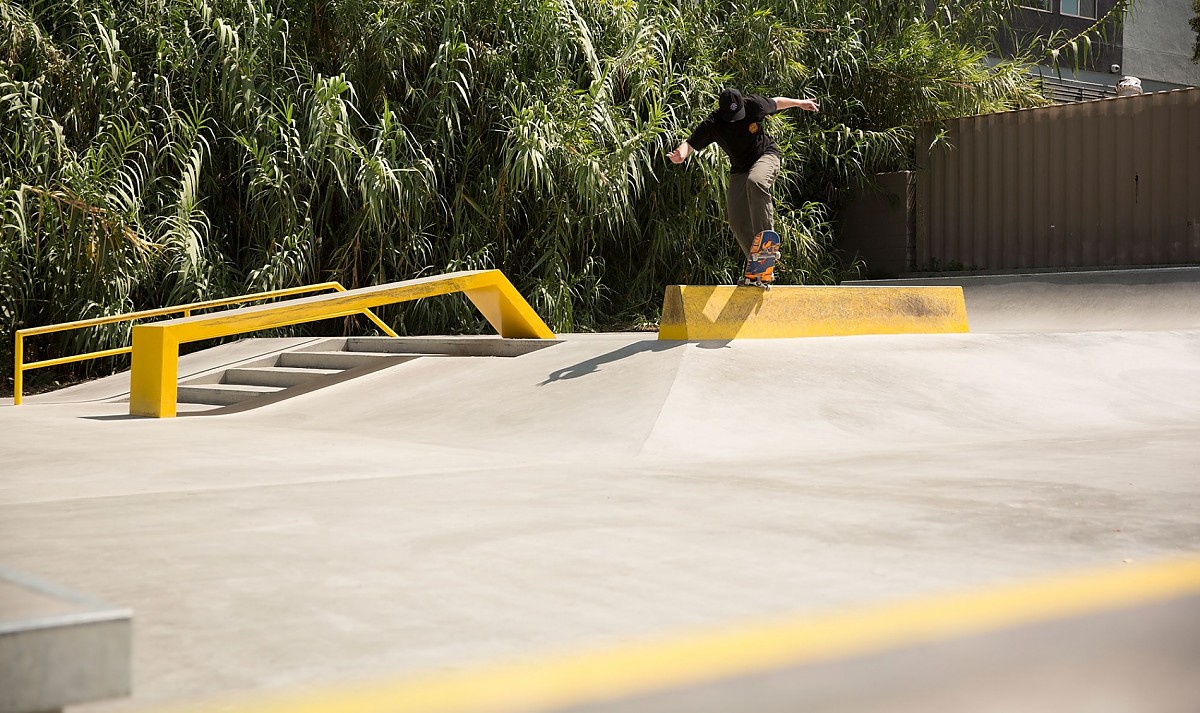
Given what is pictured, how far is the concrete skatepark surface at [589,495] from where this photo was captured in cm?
220

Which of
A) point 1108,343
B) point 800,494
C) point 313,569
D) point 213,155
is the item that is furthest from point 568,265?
point 313,569

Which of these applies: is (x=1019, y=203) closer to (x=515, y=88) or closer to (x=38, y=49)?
(x=515, y=88)

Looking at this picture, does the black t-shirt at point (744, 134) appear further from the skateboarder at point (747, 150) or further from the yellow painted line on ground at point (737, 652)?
the yellow painted line on ground at point (737, 652)

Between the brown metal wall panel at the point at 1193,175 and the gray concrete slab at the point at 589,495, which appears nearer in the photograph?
the gray concrete slab at the point at 589,495

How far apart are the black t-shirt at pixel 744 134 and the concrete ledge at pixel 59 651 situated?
5.93 meters

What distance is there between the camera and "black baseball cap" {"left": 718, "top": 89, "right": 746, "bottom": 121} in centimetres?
675

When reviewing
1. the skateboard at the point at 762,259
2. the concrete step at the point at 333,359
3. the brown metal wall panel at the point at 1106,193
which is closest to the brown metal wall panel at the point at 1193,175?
the brown metal wall panel at the point at 1106,193

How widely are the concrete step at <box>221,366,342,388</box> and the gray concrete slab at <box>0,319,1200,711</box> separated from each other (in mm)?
697

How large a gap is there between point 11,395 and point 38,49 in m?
2.76

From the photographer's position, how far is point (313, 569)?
2635mm

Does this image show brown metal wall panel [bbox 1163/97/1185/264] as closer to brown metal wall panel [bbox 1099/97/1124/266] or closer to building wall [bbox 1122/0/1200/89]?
brown metal wall panel [bbox 1099/97/1124/266]

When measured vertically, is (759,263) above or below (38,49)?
below

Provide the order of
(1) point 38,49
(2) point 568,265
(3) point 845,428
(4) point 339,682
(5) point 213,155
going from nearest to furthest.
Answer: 1. (4) point 339,682
2. (3) point 845,428
3. (1) point 38,49
4. (5) point 213,155
5. (2) point 568,265

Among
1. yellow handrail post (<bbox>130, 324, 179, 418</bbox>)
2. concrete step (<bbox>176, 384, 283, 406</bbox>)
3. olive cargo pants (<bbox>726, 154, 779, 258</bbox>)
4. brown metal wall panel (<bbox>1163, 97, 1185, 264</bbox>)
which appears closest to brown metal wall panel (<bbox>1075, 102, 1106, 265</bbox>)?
brown metal wall panel (<bbox>1163, 97, 1185, 264</bbox>)
